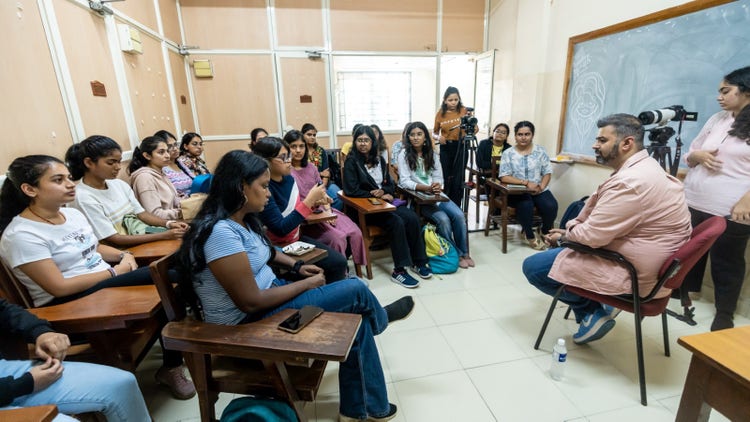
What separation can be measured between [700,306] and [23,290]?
12.4 feet

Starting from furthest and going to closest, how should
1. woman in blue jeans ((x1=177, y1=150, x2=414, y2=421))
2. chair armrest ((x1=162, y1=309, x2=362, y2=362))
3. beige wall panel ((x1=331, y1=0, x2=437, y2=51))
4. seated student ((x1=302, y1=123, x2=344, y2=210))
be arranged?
beige wall panel ((x1=331, y1=0, x2=437, y2=51)) < seated student ((x1=302, y1=123, x2=344, y2=210)) < woman in blue jeans ((x1=177, y1=150, x2=414, y2=421)) < chair armrest ((x1=162, y1=309, x2=362, y2=362))

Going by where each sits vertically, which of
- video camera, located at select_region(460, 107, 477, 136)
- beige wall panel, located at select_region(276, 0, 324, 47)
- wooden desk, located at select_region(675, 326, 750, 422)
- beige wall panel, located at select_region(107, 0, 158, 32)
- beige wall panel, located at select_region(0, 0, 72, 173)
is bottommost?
wooden desk, located at select_region(675, 326, 750, 422)

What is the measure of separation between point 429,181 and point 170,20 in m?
3.55

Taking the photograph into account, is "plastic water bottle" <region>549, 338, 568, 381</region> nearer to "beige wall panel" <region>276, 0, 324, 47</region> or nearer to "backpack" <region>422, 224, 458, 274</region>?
"backpack" <region>422, 224, 458, 274</region>

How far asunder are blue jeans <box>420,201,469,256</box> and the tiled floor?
600mm

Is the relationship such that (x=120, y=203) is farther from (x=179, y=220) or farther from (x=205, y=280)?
(x=205, y=280)

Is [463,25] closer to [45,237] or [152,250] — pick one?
[152,250]

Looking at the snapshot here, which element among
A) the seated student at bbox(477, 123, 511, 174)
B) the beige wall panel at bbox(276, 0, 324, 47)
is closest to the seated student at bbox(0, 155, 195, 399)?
the seated student at bbox(477, 123, 511, 174)

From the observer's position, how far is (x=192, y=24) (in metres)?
4.28

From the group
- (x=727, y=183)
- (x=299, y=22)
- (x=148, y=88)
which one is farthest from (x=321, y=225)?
(x=299, y=22)

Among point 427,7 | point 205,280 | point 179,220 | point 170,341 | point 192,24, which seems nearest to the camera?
point 170,341

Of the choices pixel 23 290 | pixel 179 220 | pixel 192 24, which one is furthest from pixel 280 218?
pixel 192 24

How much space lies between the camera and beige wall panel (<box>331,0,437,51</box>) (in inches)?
180

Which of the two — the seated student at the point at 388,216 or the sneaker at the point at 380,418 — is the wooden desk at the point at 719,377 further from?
the seated student at the point at 388,216
